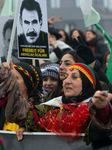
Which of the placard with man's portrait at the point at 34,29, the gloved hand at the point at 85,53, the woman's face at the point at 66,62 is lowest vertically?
the woman's face at the point at 66,62

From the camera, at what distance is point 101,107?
177 centimetres

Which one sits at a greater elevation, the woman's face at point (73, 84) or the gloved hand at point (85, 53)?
the gloved hand at point (85, 53)

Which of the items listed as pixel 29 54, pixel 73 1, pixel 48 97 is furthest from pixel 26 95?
pixel 73 1

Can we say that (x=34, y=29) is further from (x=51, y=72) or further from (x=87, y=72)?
(x=87, y=72)

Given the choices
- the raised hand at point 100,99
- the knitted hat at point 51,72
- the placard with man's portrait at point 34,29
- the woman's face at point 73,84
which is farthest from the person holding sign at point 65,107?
the knitted hat at point 51,72

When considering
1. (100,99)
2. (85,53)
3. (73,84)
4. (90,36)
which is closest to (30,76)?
(73,84)

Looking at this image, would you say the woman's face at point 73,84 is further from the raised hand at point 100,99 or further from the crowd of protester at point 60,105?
the raised hand at point 100,99

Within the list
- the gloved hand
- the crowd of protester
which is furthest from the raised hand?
the gloved hand

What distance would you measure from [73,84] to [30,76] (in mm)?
592

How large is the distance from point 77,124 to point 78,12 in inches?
699

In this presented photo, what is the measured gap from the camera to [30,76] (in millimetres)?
2795

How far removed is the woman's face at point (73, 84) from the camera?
7.72 feet

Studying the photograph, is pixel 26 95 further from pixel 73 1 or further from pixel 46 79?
pixel 73 1

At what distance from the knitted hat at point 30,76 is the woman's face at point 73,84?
503mm
